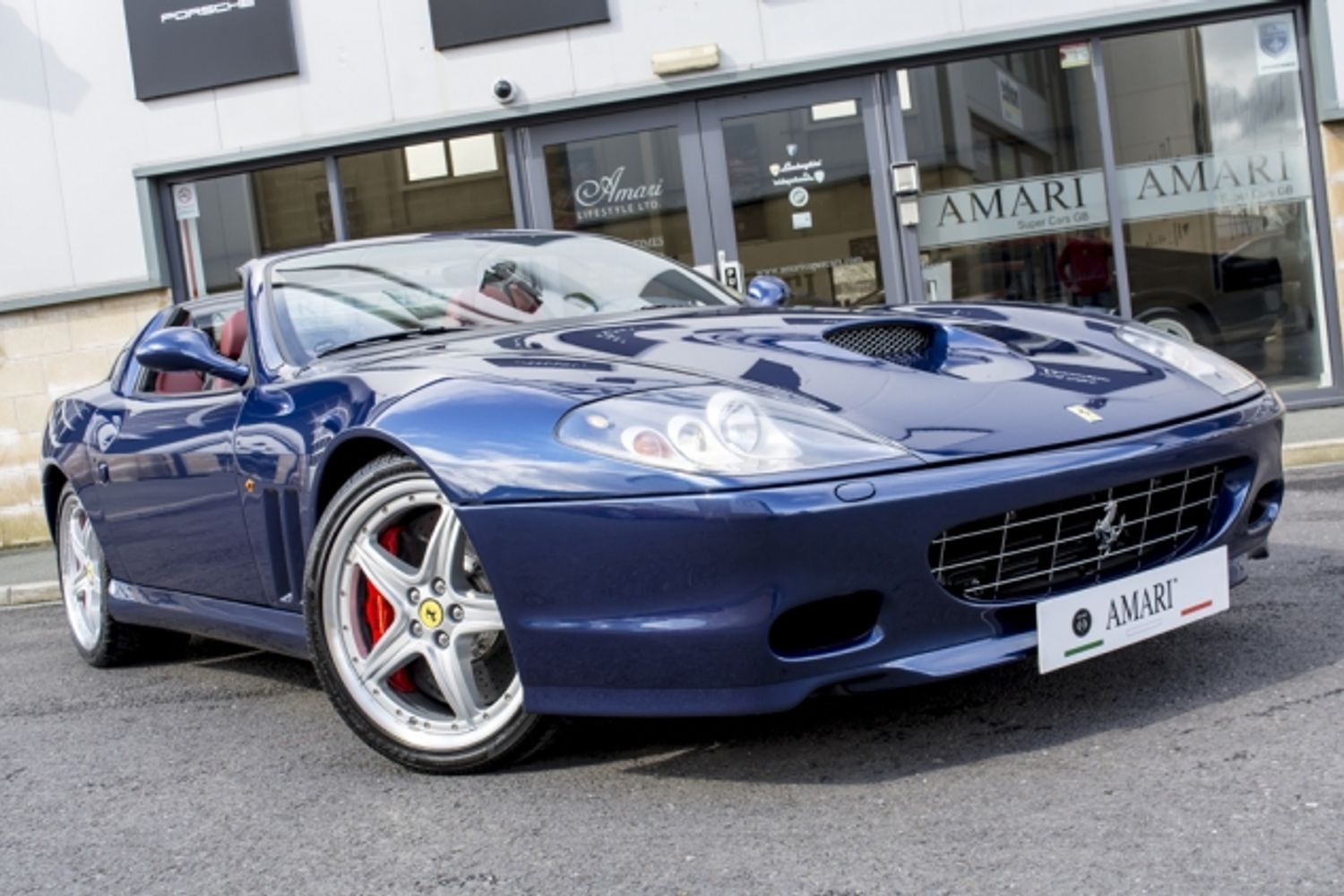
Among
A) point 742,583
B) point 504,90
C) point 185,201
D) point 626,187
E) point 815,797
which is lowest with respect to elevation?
point 815,797

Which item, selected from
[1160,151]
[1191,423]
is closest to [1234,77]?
[1160,151]

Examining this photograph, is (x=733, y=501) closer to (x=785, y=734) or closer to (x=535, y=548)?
(x=535, y=548)

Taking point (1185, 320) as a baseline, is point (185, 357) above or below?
above

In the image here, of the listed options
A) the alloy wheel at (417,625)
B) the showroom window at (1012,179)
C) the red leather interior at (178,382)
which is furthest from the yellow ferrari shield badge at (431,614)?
the showroom window at (1012,179)

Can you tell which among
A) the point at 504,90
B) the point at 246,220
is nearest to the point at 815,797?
the point at 504,90

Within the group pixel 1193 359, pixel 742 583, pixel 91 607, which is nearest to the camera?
pixel 742 583

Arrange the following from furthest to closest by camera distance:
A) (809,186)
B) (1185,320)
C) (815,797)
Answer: (809,186) → (1185,320) → (815,797)

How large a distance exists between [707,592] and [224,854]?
3.51ft

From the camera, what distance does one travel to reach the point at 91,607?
5.42 meters

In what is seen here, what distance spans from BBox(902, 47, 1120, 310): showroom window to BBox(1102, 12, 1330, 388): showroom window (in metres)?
0.21

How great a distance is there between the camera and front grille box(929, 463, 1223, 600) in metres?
3.04

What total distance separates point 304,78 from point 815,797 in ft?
28.0

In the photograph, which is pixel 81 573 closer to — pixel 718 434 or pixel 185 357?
pixel 185 357

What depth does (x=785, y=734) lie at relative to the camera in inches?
136
